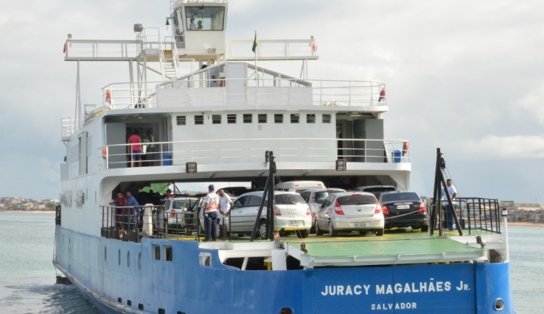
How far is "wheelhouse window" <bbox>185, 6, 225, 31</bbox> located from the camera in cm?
3756

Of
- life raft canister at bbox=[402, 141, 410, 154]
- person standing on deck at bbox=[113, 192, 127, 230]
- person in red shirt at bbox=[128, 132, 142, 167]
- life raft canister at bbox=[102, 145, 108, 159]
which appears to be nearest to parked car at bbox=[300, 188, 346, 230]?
life raft canister at bbox=[402, 141, 410, 154]

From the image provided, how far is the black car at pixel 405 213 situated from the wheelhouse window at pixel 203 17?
14.6 meters

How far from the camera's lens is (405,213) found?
2523 cm

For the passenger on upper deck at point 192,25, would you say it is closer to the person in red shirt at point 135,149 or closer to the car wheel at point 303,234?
the person in red shirt at point 135,149

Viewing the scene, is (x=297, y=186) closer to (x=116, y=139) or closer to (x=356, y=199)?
(x=356, y=199)

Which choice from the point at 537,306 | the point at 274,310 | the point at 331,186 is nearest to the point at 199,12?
the point at 331,186

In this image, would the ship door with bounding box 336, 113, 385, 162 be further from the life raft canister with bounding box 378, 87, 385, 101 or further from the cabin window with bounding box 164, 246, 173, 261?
the cabin window with bounding box 164, 246, 173, 261

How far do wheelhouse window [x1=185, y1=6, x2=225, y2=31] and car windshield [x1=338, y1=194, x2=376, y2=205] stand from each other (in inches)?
665

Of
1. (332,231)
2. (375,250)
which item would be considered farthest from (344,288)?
(332,231)

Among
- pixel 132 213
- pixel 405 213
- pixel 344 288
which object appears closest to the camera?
pixel 344 288

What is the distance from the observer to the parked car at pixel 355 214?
72.9 feet

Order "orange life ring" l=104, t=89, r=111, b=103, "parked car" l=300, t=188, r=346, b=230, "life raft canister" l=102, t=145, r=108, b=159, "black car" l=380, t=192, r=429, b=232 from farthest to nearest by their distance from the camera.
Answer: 1. "orange life ring" l=104, t=89, r=111, b=103
2. "life raft canister" l=102, t=145, r=108, b=159
3. "parked car" l=300, t=188, r=346, b=230
4. "black car" l=380, t=192, r=429, b=232

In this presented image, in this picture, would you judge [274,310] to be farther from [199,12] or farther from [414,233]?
[199,12]

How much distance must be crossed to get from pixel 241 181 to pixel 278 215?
1056cm
